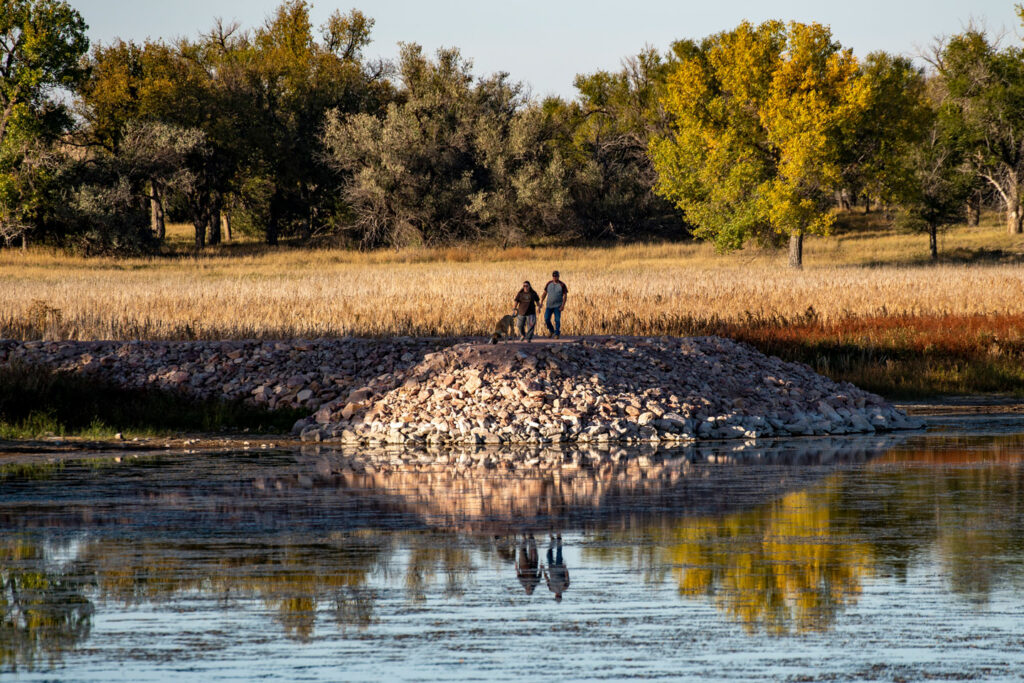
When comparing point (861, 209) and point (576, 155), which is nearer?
point (576, 155)

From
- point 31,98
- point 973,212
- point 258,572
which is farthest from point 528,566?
point 973,212

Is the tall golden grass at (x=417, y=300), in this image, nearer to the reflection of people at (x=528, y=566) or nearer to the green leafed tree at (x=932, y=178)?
the green leafed tree at (x=932, y=178)

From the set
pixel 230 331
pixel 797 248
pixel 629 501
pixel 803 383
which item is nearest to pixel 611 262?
pixel 797 248

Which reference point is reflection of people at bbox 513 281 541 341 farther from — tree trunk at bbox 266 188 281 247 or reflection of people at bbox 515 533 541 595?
tree trunk at bbox 266 188 281 247

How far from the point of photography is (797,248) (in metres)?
61.5

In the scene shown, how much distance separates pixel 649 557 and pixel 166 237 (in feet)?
239

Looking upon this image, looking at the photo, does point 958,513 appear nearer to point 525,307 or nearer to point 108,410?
point 525,307

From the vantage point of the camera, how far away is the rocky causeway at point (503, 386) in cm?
1983

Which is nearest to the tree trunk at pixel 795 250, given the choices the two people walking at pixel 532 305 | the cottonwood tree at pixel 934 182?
the cottonwood tree at pixel 934 182

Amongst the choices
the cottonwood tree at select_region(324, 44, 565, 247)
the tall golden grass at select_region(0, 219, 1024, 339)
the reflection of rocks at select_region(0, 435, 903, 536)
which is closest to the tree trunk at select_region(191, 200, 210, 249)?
the cottonwood tree at select_region(324, 44, 565, 247)

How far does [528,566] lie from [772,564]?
1.93 m

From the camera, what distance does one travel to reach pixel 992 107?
7862 cm

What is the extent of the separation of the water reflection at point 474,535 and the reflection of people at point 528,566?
3cm

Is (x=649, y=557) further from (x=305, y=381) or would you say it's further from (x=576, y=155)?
(x=576, y=155)
